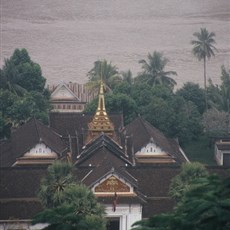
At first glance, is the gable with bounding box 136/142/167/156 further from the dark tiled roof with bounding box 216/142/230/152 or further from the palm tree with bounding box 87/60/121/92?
the palm tree with bounding box 87/60/121/92

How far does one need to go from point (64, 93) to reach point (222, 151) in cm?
1165

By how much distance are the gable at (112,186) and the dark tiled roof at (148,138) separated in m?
5.73

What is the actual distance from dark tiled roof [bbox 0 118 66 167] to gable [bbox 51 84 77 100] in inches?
416

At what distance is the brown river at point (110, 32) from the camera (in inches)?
2569

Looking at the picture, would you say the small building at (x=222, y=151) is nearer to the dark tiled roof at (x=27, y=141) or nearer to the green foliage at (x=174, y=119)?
the green foliage at (x=174, y=119)

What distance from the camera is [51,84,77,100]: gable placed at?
50281 mm

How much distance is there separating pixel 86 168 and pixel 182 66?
32458 millimetres

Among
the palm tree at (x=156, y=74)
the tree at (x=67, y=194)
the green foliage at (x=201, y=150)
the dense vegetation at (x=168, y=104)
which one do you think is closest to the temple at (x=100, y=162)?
the green foliage at (x=201, y=150)

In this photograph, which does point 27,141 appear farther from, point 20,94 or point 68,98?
point 68,98

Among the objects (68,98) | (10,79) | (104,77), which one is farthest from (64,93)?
(10,79)

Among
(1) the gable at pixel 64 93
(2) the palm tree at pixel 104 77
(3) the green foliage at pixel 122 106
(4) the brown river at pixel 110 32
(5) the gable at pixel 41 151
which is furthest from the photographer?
(4) the brown river at pixel 110 32

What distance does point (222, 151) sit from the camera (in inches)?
1563

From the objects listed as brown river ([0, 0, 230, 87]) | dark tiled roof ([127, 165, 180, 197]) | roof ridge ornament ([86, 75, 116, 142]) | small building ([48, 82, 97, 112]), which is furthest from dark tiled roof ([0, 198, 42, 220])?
brown river ([0, 0, 230, 87])

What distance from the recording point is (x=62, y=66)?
65.1 metres
